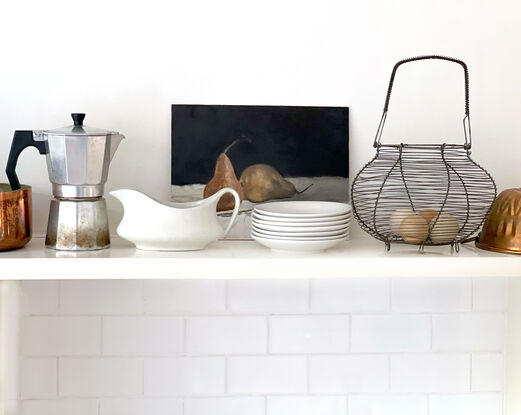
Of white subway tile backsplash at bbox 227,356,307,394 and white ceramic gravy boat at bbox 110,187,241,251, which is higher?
white ceramic gravy boat at bbox 110,187,241,251

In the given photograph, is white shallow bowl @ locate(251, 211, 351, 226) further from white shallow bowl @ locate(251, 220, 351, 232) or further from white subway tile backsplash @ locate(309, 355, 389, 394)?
white subway tile backsplash @ locate(309, 355, 389, 394)

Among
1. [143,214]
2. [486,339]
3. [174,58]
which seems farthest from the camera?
[486,339]

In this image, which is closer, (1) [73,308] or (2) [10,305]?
(2) [10,305]

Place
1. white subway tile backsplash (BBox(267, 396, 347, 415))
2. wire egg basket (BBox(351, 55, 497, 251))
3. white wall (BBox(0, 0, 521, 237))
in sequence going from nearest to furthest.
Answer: wire egg basket (BBox(351, 55, 497, 251)) < white wall (BBox(0, 0, 521, 237)) < white subway tile backsplash (BBox(267, 396, 347, 415))

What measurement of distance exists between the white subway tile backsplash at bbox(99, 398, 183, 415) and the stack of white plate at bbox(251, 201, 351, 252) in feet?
1.66

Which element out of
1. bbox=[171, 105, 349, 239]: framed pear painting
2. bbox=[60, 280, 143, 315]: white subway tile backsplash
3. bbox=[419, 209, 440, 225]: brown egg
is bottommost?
bbox=[60, 280, 143, 315]: white subway tile backsplash

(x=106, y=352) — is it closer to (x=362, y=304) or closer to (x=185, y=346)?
(x=185, y=346)

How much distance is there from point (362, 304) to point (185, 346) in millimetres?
430

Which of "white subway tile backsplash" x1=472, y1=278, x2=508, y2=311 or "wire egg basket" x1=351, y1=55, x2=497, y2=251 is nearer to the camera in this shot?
"wire egg basket" x1=351, y1=55, x2=497, y2=251

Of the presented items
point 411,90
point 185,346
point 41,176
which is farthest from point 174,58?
point 185,346

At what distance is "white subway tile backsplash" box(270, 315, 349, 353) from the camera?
1678 millimetres

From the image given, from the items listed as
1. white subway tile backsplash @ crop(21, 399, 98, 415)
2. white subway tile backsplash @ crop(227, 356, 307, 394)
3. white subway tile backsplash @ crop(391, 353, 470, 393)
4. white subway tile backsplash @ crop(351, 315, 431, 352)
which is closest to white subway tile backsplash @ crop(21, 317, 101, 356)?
white subway tile backsplash @ crop(21, 399, 98, 415)

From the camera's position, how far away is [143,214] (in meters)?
1.40

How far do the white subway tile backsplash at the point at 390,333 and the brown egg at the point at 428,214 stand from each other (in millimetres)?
362
